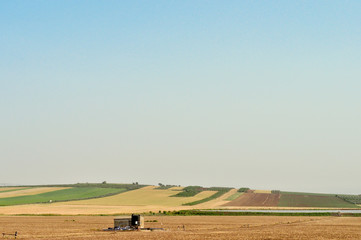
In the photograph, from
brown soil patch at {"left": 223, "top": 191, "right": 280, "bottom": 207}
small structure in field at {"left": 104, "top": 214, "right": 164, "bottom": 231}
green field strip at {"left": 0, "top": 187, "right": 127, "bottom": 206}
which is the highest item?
green field strip at {"left": 0, "top": 187, "right": 127, "bottom": 206}

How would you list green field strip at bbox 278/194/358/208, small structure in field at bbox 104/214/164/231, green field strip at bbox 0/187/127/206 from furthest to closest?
green field strip at bbox 0/187/127/206 → green field strip at bbox 278/194/358/208 → small structure in field at bbox 104/214/164/231

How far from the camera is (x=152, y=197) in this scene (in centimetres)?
14812

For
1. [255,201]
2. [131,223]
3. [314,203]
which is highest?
[255,201]

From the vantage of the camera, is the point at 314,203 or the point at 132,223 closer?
the point at 132,223

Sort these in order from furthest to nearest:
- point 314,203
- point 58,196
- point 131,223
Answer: point 58,196, point 314,203, point 131,223

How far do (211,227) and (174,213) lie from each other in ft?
100

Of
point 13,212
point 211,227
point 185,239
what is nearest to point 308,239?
point 185,239

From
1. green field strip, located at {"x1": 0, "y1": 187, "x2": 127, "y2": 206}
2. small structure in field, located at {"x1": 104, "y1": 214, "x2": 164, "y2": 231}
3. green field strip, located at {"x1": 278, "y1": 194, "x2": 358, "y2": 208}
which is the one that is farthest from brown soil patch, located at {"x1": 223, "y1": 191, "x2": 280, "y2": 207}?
small structure in field, located at {"x1": 104, "y1": 214, "x2": 164, "y2": 231}

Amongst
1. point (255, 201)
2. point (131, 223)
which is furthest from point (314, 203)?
point (131, 223)

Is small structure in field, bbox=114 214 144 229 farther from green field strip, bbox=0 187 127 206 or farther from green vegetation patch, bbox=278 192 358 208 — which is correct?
green field strip, bbox=0 187 127 206

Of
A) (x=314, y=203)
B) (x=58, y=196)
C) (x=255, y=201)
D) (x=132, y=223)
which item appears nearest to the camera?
(x=132, y=223)

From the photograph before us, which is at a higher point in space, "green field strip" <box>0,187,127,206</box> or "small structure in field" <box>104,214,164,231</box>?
"green field strip" <box>0,187,127,206</box>

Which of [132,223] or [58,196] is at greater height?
[58,196]

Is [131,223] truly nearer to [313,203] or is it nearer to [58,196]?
[313,203]
